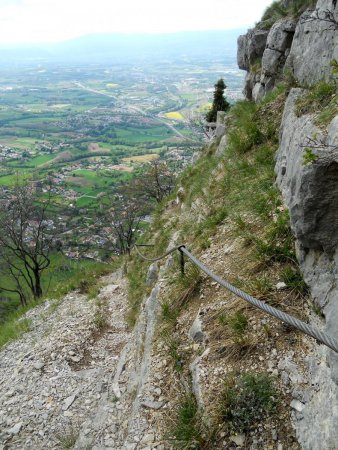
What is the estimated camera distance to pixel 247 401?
4.07 meters

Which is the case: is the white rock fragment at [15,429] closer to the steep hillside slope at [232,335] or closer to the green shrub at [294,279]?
the steep hillside slope at [232,335]

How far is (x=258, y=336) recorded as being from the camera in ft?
15.4

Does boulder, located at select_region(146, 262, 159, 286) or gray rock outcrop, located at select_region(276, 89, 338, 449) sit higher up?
gray rock outcrop, located at select_region(276, 89, 338, 449)

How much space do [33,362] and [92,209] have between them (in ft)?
168

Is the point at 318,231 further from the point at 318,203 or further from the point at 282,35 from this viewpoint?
the point at 282,35

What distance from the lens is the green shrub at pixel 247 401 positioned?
3959mm

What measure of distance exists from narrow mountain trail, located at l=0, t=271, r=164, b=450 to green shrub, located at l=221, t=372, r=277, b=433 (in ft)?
3.86

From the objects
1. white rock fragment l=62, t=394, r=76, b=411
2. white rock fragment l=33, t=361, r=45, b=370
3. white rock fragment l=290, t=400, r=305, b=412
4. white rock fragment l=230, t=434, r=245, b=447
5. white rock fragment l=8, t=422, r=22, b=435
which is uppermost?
white rock fragment l=290, t=400, r=305, b=412

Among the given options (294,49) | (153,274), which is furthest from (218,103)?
(153,274)

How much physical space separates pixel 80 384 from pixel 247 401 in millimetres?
4628

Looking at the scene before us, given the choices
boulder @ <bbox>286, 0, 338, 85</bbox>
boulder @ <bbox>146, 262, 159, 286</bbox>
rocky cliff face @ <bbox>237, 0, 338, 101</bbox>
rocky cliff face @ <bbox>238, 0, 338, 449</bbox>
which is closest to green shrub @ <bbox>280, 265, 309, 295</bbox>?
rocky cliff face @ <bbox>238, 0, 338, 449</bbox>

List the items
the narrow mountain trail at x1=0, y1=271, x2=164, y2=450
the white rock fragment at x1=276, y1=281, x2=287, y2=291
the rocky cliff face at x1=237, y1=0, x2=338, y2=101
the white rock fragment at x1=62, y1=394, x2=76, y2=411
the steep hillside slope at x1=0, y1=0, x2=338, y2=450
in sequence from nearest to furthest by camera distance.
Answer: the steep hillside slope at x1=0, y1=0, x2=338, y2=450, the white rock fragment at x1=276, y1=281, x2=287, y2=291, the narrow mountain trail at x1=0, y1=271, x2=164, y2=450, the white rock fragment at x1=62, y1=394, x2=76, y2=411, the rocky cliff face at x1=237, y1=0, x2=338, y2=101

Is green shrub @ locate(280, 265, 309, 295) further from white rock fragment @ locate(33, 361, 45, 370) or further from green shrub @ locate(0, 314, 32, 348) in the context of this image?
green shrub @ locate(0, 314, 32, 348)

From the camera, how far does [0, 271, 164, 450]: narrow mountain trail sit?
18.4 ft
